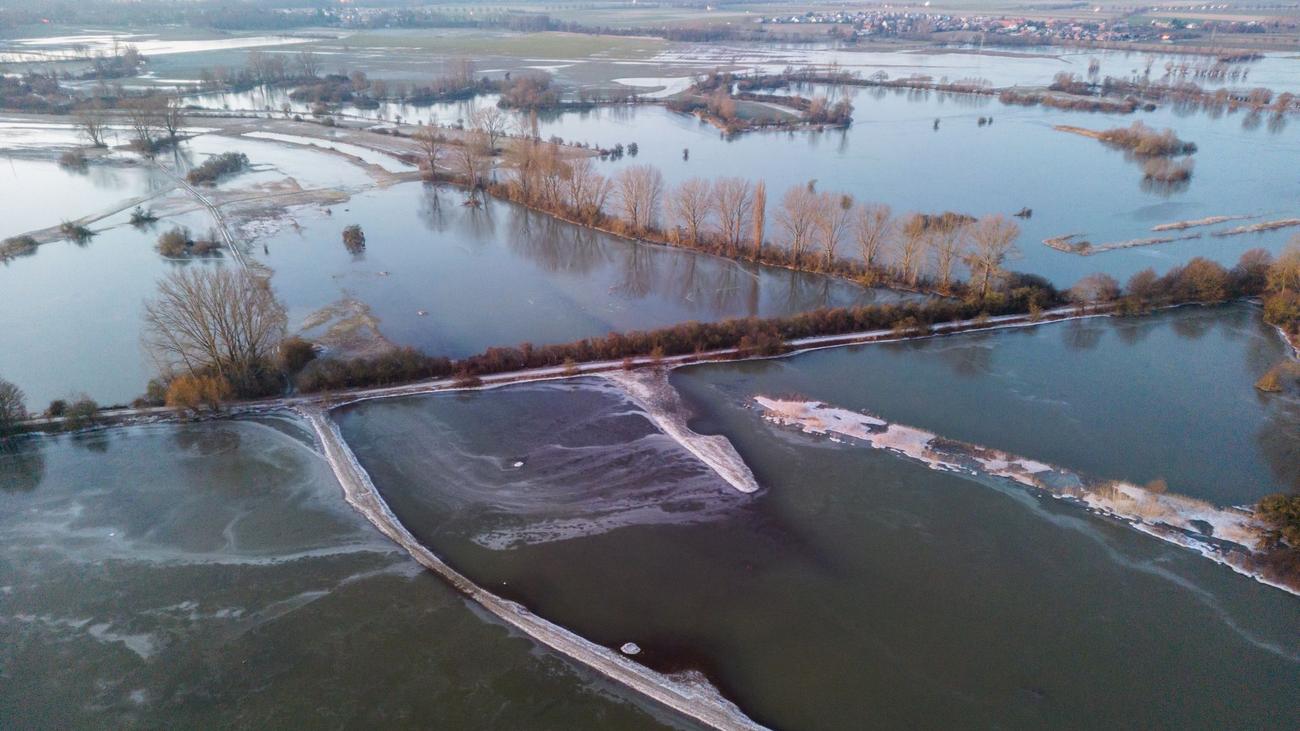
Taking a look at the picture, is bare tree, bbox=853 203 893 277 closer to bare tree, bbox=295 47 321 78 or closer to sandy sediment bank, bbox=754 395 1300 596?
sandy sediment bank, bbox=754 395 1300 596

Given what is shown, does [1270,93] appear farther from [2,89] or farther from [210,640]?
[2,89]

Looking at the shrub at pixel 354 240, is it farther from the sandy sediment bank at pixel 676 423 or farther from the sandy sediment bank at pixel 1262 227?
the sandy sediment bank at pixel 1262 227

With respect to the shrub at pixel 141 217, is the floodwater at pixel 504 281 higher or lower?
lower

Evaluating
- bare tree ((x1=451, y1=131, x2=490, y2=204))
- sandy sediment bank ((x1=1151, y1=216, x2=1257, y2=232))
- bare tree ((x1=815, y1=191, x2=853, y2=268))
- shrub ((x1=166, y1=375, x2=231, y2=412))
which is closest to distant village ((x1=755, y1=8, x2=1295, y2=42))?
sandy sediment bank ((x1=1151, y1=216, x2=1257, y2=232))

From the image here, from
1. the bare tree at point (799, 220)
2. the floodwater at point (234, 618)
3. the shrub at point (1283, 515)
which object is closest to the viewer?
the floodwater at point (234, 618)

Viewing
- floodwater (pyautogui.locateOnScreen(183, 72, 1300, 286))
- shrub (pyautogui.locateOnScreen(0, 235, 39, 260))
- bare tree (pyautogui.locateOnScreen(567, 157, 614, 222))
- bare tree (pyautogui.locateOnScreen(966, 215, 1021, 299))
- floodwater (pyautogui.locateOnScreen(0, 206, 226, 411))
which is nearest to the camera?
floodwater (pyautogui.locateOnScreen(0, 206, 226, 411))

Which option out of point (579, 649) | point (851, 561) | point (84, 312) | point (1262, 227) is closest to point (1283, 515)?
point (851, 561)

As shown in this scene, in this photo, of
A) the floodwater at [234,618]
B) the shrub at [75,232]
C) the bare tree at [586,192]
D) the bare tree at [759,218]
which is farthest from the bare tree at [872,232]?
the shrub at [75,232]

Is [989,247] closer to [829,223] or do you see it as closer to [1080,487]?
[829,223]
